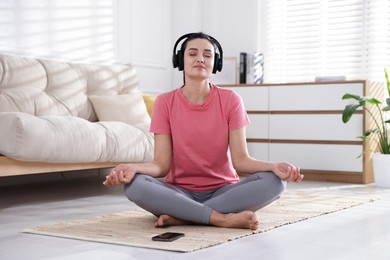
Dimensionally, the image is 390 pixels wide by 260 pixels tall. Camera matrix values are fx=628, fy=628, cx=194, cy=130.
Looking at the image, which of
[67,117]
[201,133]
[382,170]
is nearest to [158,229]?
[201,133]

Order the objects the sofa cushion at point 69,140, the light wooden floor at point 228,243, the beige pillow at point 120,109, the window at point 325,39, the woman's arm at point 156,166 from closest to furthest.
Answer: the light wooden floor at point 228,243, the woman's arm at point 156,166, the sofa cushion at point 69,140, the beige pillow at point 120,109, the window at point 325,39

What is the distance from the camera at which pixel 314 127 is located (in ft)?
15.6

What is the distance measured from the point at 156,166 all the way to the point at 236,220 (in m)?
0.41

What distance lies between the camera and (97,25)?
4.93 meters

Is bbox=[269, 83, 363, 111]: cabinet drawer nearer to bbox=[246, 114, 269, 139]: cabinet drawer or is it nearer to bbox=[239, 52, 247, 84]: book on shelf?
bbox=[246, 114, 269, 139]: cabinet drawer

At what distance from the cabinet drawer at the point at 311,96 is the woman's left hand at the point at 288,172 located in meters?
2.33

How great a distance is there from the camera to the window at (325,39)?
4969mm

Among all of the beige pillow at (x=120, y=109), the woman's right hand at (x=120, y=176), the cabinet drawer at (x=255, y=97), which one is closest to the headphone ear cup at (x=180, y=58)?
the woman's right hand at (x=120, y=176)

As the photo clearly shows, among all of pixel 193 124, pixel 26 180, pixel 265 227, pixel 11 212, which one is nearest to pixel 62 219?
pixel 11 212

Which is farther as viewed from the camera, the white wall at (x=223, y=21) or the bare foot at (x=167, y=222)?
the white wall at (x=223, y=21)

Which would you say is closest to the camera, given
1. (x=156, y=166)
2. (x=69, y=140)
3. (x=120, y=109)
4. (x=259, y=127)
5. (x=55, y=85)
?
(x=156, y=166)

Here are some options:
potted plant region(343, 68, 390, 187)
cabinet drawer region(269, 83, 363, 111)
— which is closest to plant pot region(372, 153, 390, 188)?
potted plant region(343, 68, 390, 187)

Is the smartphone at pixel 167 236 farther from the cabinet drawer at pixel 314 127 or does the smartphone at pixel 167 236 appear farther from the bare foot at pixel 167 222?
the cabinet drawer at pixel 314 127

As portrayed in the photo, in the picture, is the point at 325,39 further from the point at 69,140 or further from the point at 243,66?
the point at 69,140
